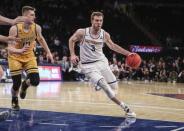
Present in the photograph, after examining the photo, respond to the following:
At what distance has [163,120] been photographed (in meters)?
8.48

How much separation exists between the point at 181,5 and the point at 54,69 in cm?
1664

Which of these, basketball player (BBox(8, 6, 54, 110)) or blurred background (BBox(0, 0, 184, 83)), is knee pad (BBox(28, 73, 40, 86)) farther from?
blurred background (BBox(0, 0, 184, 83))

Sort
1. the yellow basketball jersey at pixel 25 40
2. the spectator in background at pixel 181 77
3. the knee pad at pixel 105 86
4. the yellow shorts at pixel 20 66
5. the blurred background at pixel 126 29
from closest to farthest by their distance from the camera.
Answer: the knee pad at pixel 105 86 → the yellow basketball jersey at pixel 25 40 → the yellow shorts at pixel 20 66 → the spectator in background at pixel 181 77 → the blurred background at pixel 126 29

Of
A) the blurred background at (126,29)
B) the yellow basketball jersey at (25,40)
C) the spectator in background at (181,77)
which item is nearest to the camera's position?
the yellow basketball jersey at (25,40)

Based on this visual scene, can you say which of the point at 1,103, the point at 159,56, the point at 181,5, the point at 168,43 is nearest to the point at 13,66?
the point at 1,103

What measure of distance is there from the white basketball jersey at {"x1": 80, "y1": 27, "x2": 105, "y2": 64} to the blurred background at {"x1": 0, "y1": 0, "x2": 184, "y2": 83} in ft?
39.6

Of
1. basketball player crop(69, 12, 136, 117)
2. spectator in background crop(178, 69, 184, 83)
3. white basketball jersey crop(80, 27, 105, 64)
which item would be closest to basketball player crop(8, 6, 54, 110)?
basketball player crop(69, 12, 136, 117)

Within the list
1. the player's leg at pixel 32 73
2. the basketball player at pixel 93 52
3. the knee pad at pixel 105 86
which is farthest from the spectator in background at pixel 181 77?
the knee pad at pixel 105 86

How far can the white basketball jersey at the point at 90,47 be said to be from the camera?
9047 mm

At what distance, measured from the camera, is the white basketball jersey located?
29.7 feet

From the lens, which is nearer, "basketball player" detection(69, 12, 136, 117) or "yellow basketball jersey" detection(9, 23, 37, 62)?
"basketball player" detection(69, 12, 136, 117)

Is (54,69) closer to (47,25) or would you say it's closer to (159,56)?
(47,25)

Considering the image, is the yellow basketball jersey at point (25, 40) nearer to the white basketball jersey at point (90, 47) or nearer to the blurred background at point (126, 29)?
the white basketball jersey at point (90, 47)

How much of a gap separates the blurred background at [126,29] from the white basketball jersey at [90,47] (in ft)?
39.6
